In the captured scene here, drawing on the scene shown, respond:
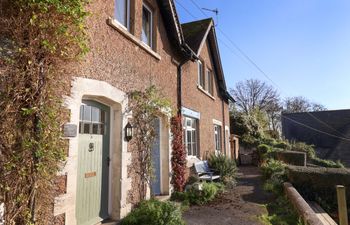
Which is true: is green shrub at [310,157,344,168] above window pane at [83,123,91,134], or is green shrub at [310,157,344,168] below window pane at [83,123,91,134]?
below

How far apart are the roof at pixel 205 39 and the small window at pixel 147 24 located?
324cm

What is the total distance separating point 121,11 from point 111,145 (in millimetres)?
3297

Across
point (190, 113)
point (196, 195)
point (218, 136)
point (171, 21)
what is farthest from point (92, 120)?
point (218, 136)

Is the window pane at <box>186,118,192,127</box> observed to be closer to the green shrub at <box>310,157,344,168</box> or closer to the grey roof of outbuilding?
the grey roof of outbuilding

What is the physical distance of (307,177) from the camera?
29.0 ft

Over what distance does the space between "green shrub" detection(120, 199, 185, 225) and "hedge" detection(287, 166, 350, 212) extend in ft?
16.4

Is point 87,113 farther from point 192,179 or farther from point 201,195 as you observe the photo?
point 192,179

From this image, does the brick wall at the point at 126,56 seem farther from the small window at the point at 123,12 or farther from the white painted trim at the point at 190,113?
the white painted trim at the point at 190,113

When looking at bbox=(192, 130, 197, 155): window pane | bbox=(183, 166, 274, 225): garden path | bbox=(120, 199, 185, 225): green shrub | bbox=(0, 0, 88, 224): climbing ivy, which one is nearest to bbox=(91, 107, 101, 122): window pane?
bbox=(0, 0, 88, 224): climbing ivy

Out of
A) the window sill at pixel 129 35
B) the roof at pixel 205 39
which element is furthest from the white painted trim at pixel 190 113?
the window sill at pixel 129 35

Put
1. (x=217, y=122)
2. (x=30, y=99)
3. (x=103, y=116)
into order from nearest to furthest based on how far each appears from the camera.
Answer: (x=30, y=99) → (x=103, y=116) → (x=217, y=122)

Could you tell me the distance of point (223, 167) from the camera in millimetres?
12000

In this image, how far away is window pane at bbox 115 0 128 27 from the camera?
6760 millimetres

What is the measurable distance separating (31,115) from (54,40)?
1059mm
